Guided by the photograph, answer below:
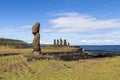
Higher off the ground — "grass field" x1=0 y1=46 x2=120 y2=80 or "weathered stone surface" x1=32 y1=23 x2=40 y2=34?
"weathered stone surface" x1=32 y1=23 x2=40 y2=34

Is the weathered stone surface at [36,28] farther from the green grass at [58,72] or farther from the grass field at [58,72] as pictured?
the green grass at [58,72]

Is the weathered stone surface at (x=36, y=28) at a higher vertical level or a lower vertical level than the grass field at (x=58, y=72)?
higher

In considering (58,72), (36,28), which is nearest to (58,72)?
(58,72)

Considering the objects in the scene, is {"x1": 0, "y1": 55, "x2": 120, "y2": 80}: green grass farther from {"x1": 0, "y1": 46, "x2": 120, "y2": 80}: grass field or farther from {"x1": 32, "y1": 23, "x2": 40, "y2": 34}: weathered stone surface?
{"x1": 32, "y1": 23, "x2": 40, "y2": 34}: weathered stone surface

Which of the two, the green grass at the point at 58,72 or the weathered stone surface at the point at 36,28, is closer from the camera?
the green grass at the point at 58,72

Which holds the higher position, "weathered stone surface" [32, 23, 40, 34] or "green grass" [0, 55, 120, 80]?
"weathered stone surface" [32, 23, 40, 34]

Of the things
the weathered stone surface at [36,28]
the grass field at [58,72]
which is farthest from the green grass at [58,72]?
the weathered stone surface at [36,28]

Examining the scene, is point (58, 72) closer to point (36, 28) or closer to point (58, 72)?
point (58, 72)

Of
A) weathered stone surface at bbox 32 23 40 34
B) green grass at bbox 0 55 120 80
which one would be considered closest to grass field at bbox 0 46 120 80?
green grass at bbox 0 55 120 80

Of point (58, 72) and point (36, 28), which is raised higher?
point (36, 28)

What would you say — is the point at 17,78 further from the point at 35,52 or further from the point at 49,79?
the point at 35,52

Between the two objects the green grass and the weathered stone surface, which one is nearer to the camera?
the green grass

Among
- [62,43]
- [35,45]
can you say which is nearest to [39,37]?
[35,45]

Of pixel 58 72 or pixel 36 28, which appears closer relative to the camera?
pixel 58 72
